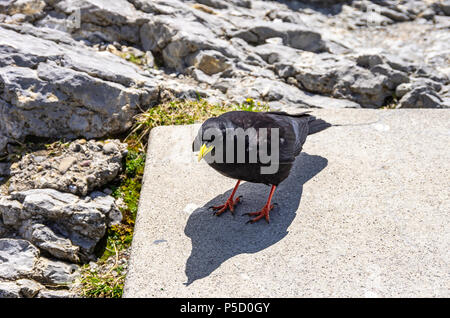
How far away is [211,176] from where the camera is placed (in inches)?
203

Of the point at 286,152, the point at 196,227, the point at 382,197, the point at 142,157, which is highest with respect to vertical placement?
the point at 286,152

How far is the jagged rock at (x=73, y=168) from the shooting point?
498 cm

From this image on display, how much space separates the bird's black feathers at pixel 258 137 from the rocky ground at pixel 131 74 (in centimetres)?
169

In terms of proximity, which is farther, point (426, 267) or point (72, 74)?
point (72, 74)

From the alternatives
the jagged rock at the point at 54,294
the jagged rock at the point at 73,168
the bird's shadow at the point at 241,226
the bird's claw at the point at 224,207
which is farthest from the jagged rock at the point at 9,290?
the bird's claw at the point at 224,207

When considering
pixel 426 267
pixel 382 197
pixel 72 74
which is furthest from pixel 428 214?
pixel 72 74

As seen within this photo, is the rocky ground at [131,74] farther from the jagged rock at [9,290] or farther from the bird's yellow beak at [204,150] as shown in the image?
the bird's yellow beak at [204,150]

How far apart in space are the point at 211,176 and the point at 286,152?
1168 millimetres

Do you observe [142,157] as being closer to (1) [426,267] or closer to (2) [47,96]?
(2) [47,96]

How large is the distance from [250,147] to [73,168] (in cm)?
236

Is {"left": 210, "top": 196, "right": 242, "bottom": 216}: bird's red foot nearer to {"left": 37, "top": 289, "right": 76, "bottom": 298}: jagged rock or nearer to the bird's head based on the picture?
the bird's head

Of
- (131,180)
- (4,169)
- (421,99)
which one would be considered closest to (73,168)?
(131,180)

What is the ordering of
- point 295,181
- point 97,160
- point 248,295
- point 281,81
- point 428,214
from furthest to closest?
point 281,81 < point 97,160 < point 295,181 < point 428,214 < point 248,295

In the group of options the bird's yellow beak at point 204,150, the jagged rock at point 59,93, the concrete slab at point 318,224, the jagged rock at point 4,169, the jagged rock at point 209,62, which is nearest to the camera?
the concrete slab at point 318,224
